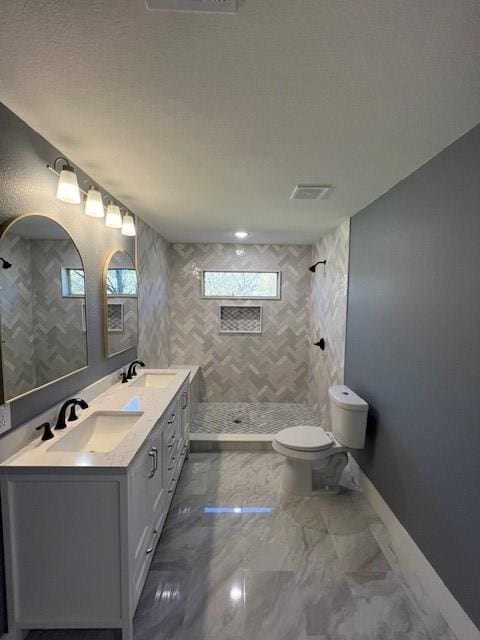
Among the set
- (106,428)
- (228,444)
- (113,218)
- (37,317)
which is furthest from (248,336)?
(37,317)

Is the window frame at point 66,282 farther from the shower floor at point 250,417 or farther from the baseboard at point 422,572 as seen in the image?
the baseboard at point 422,572

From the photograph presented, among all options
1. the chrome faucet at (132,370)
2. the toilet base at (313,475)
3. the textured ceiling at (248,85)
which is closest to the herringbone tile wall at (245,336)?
the chrome faucet at (132,370)

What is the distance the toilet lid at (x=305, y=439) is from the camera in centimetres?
239

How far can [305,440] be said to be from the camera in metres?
2.46

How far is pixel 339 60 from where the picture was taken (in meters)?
1.02

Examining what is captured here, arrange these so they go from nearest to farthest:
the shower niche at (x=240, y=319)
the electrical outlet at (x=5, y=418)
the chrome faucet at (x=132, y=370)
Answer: the electrical outlet at (x=5, y=418)
the chrome faucet at (x=132, y=370)
the shower niche at (x=240, y=319)

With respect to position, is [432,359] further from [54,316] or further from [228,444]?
[228,444]

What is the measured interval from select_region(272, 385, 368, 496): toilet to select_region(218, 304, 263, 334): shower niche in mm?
2105

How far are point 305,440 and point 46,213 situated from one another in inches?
91.9

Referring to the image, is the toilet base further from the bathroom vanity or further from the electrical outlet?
the electrical outlet

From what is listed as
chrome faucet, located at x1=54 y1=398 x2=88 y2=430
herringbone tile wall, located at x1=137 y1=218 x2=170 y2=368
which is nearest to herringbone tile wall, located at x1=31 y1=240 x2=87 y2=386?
chrome faucet, located at x1=54 y1=398 x2=88 y2=430

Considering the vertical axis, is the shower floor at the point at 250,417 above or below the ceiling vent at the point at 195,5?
below

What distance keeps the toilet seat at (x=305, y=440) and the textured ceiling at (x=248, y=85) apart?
1.95 metres

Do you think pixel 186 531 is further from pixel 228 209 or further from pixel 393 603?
A: pixel 228 209
